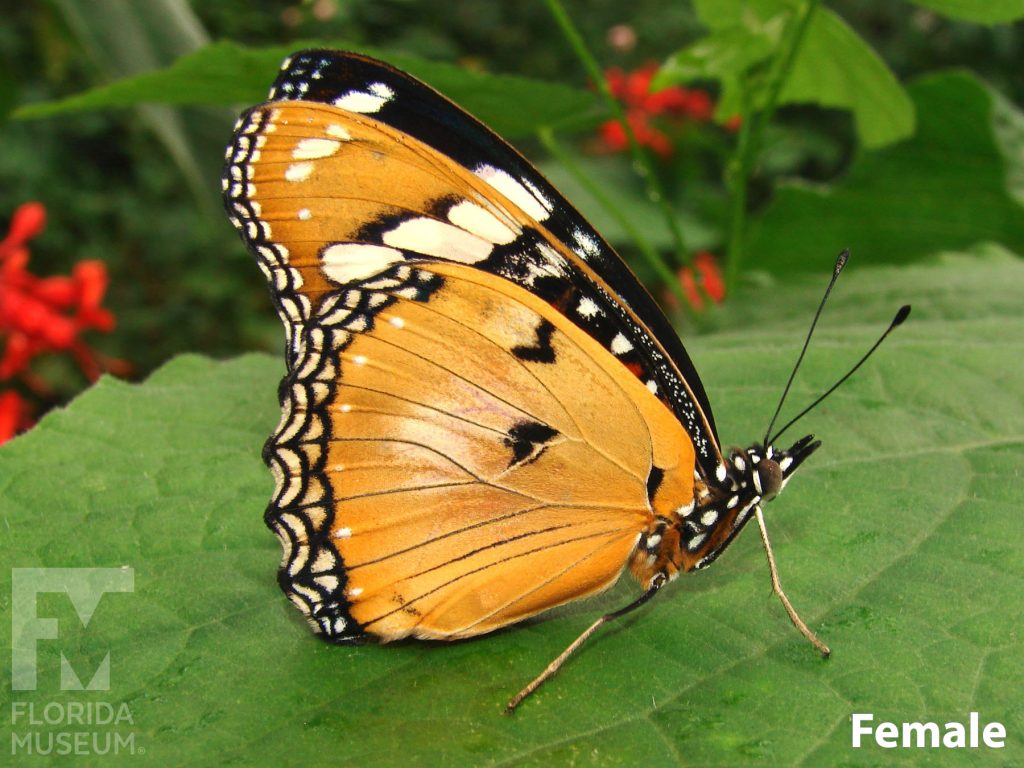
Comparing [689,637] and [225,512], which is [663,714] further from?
[225,512]

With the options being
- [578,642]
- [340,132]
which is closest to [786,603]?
[578,642]

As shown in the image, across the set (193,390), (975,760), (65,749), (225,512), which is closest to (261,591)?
(225,512)

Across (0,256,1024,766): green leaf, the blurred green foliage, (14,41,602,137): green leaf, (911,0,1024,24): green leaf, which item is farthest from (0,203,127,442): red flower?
the blurred green foliage

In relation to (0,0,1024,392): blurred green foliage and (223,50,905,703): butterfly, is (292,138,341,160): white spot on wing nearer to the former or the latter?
(223,50,905,703): butterfly

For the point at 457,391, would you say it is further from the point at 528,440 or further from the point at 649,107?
the point at 649,107

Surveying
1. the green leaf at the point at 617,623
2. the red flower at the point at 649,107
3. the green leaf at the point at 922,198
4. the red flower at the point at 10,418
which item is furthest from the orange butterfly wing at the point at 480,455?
the red flower at the point at 649,107

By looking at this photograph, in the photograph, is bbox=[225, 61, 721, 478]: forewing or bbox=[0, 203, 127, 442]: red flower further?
bbox=[0, 203, 127, 442]: red flower

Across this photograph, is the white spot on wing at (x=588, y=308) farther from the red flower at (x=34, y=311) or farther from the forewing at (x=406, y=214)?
the red flower at (x=34, y=311)
